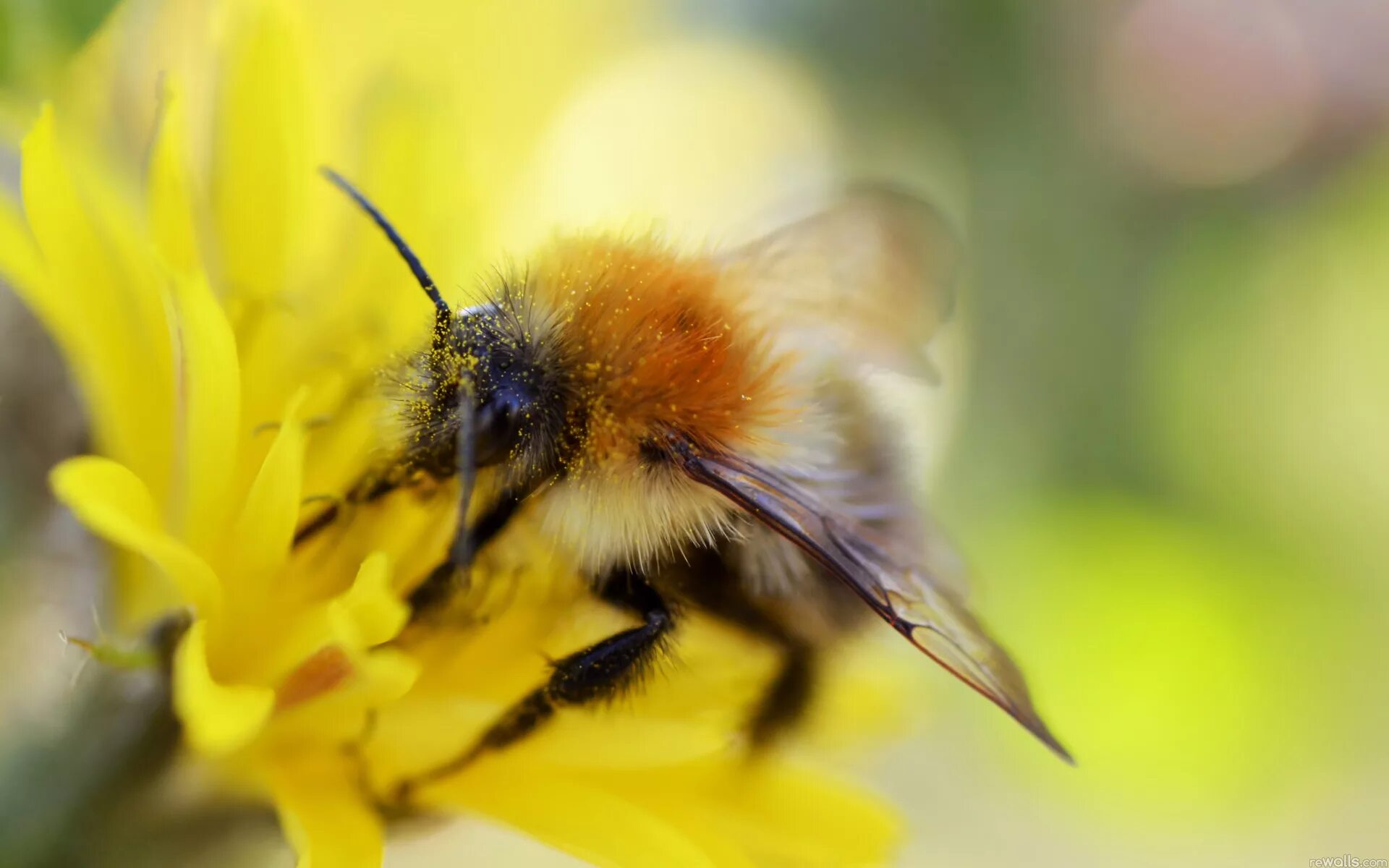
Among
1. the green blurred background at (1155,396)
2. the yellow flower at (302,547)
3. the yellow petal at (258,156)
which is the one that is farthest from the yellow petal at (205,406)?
the green blurred background at (1155,396)

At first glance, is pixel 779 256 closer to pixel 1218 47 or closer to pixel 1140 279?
pixel 1140 279

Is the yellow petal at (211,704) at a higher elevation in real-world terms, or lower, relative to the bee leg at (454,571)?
lower

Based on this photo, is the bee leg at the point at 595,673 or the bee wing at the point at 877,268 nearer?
the bee leg at the point at 595,673

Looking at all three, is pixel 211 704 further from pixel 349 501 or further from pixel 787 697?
pixel 787 697

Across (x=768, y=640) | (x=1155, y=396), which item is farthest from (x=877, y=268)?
(x=1155, y=396)

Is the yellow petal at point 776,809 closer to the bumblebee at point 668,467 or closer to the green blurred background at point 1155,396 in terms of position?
the bumblebee at point 668,467
